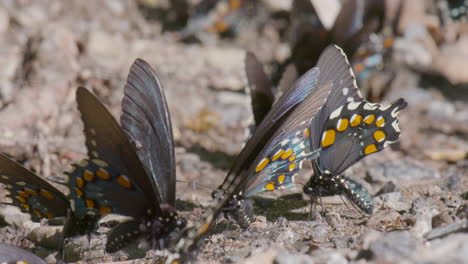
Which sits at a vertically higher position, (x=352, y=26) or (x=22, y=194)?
(x=352, y=26)

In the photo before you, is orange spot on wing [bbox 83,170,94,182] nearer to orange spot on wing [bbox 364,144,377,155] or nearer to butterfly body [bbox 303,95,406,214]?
butterfly body [bbox 303,95,406,214]

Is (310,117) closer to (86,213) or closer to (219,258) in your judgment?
(219,258)

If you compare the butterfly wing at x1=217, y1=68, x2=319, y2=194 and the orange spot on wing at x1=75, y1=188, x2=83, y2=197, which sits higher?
the butterfly wing at x1=217, y1=68, x2=319, y2=194

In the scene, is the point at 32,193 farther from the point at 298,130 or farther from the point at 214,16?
the point at 214,16

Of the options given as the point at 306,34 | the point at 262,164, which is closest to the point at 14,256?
the point at 262,164

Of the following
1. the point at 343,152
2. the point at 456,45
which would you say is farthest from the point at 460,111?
the point at 343,152

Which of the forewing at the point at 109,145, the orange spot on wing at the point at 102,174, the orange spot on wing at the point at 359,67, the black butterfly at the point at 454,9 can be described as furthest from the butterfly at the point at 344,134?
the black butterfly at the point at 454,9

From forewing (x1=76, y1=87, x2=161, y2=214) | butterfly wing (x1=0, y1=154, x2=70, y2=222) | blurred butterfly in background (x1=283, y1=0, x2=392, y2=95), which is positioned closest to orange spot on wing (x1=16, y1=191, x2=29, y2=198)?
butterfly wing (x1=0, y1=154, x2=70, y2=222)
